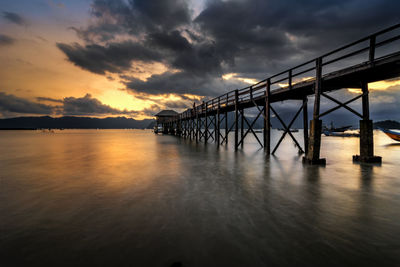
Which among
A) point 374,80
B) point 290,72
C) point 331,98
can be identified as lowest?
point 331,98

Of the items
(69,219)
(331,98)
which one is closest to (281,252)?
(69,219)

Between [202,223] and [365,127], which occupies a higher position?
[365,127]

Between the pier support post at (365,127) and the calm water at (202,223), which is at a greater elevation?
the pier support post at (365,127)

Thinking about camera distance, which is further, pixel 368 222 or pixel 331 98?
pixel 331 98

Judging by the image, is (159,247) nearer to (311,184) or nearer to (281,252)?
(281,252)

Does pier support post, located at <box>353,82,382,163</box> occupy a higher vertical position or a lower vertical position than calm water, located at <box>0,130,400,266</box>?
higher

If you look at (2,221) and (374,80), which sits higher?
(374,80)

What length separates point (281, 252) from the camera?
2623 mm

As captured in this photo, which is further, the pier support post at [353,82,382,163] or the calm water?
the pier support post at [353,82,382,163]

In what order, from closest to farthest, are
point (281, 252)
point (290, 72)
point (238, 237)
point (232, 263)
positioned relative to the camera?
point (232, 263) < point (281, 252) < point (238, 237) < point (290, 72)

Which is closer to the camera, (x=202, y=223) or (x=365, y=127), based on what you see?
(x=202, y=223)

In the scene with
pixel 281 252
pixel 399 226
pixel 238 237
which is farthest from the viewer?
pixel 399 226

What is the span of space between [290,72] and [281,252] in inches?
398

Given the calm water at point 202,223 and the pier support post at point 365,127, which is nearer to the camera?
the calm water at point 202,223
